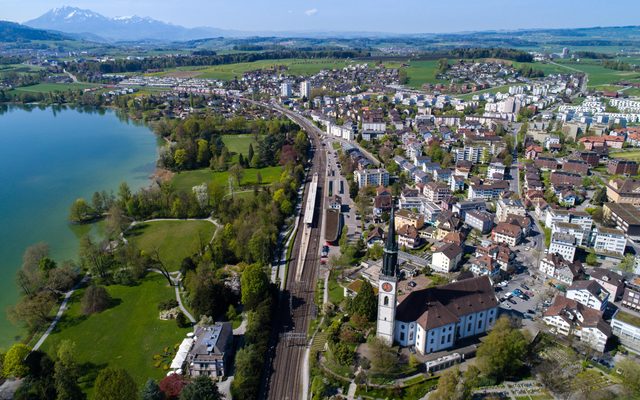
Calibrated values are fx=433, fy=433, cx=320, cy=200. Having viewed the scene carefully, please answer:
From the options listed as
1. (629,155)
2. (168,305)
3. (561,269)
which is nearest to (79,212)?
(168,305)

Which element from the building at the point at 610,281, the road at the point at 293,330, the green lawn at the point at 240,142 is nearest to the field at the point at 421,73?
the green lawn at the point at 240,142

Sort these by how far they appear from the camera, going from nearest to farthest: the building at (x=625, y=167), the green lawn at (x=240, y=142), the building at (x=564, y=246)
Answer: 1. the building at (x=564, y=246)
2. the building at (x=625, y=167)
3. the green lawn at (x=240, y=142)

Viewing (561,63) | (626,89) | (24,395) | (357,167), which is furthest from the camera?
(561,63)

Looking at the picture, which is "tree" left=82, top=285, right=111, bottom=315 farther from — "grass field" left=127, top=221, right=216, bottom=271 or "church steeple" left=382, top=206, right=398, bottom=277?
"church steeple" left=382, top=206, right=398, bottom=277

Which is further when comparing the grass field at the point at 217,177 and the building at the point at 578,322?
the grass field at the point at 217,177

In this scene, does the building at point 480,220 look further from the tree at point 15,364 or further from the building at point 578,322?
the tree at point 15,364

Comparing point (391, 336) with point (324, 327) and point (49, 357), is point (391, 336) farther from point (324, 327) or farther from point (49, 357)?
point (49, 357)

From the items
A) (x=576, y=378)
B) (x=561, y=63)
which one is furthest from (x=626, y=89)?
(x=576, y=378)
